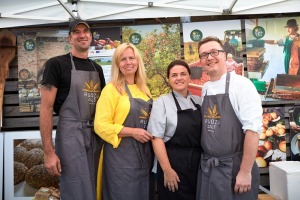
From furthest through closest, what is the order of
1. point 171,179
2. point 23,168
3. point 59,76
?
point 23,168
point 59,76
point 171,179

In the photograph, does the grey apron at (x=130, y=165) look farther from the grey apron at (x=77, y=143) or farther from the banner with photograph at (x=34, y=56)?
the banner with photograph at (x=34, y=56)

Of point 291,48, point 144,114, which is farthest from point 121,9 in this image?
point 291,48

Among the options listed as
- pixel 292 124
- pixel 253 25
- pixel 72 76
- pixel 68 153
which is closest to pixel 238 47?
pixel 253 25

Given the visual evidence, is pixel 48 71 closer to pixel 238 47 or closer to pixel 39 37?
pixel 39 37

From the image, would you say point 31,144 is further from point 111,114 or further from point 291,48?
point 291,48

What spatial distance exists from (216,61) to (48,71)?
110cm

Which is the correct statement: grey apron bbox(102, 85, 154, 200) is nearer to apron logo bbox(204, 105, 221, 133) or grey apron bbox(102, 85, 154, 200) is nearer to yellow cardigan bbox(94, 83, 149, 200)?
yellow cardigan bbox(94, 83, 149, 200)

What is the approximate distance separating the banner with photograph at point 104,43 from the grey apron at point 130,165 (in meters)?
1.28

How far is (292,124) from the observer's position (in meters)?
3.21

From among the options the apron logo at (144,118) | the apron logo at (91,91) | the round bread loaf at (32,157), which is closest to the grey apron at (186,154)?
the apron logo at (144,118)

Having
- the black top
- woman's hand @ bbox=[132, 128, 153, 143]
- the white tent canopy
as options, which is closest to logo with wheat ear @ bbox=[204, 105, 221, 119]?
woman's hand @ bbox=[132, 128, 153, 143]

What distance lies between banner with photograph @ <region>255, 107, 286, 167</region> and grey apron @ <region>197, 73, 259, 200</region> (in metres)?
1.55

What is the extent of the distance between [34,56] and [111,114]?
1.77 m

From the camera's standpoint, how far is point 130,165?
196 cm
